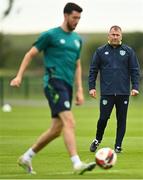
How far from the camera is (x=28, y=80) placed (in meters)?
56.4

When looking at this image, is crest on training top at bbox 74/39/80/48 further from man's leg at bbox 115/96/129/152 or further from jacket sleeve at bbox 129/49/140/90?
man's leg at bbox 115/96/129/152

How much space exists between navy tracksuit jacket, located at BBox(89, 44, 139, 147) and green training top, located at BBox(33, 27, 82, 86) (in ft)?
12.5

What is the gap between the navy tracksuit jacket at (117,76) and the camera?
17438 mm

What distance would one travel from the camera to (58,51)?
44.6 feet

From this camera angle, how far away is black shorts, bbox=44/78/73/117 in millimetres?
13422

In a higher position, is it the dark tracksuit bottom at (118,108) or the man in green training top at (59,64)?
the man in green training top at (59,64)

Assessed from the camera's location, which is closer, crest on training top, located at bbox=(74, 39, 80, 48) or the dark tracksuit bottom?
crest on training top, located at bbox=(74, 39, 80, 48)

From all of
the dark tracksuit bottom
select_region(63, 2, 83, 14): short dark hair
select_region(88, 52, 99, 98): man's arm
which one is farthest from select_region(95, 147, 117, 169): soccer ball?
select_region(88, 52, 99, 98): man's arm

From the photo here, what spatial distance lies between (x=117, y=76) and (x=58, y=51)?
13.1 ft

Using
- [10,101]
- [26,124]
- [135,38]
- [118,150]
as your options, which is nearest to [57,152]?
[118,150]

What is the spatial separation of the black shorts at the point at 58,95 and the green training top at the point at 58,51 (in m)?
0.08

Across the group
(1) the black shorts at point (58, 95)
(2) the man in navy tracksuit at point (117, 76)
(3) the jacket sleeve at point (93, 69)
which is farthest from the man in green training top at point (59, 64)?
(3) the jacket sleeve at point (93, 69)

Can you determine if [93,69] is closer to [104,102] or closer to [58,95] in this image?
[104,102]

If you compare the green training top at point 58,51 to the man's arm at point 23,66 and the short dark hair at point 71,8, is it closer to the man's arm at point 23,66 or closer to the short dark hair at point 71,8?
the man's arm at point 23,66
